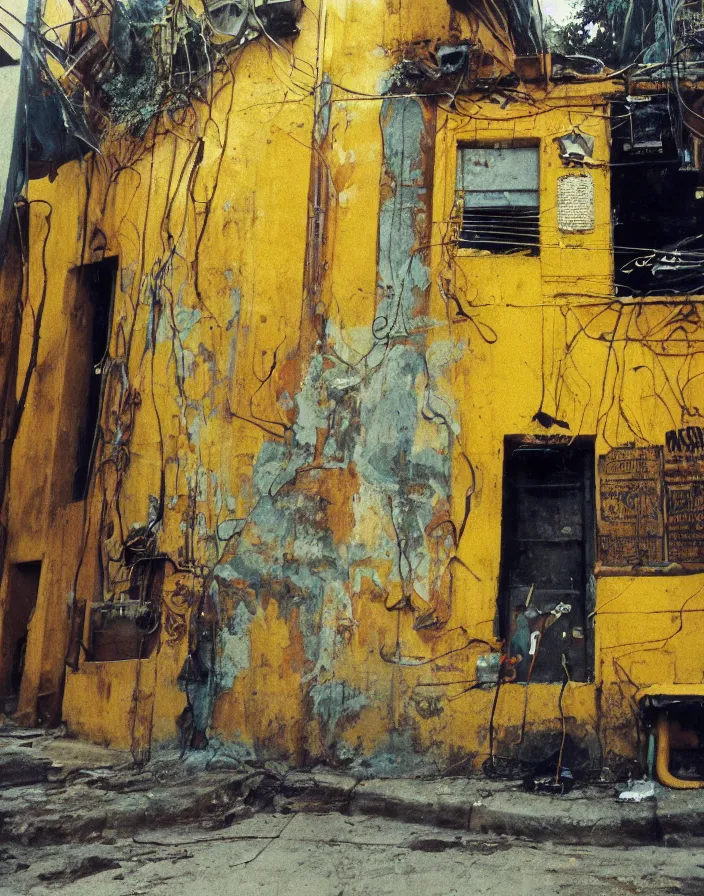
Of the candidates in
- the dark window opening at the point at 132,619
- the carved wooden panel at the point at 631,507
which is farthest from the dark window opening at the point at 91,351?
the carved wooden panel at the point at 631,507

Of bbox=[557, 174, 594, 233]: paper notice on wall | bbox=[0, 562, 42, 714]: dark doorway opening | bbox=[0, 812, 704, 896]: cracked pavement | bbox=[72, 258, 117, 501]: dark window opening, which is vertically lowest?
bbox=[0, 812, 704, 896]: cracked pavement

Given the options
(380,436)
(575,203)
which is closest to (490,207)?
(575,203)

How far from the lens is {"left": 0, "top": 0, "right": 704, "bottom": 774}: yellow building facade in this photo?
1002 centimetres

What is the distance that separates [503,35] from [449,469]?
4.33 m

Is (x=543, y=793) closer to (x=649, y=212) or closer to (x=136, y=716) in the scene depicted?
(x=136, y=716)

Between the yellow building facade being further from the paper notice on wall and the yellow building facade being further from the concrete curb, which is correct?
the concrete curb

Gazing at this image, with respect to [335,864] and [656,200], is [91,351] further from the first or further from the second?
[335,864]

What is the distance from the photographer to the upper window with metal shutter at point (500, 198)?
1098 cm

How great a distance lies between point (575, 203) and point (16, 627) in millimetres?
7258

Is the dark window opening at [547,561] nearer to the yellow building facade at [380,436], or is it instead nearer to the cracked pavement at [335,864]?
the yellow building facade at [380,436]

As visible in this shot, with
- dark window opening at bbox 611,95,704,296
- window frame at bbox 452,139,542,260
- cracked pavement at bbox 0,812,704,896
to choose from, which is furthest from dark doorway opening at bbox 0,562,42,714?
dark window opening at bbox 611,95,704,296

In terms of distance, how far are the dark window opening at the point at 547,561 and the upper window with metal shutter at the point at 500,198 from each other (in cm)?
197

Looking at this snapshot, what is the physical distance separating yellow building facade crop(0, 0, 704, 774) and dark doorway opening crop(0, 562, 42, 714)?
0.33m

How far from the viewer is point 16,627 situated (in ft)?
40.8
